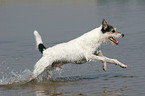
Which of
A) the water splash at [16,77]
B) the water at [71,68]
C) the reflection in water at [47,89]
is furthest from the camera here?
the water splash at [16,77]

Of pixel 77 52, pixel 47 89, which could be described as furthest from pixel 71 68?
pixel 47 89

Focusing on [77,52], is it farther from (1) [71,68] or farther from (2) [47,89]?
(1) [71,68]

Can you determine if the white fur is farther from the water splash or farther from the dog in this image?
the water splash

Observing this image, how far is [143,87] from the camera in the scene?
8.18 m

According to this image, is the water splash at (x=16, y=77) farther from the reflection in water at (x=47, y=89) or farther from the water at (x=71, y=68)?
the reflection in water at (x=47, y=89)

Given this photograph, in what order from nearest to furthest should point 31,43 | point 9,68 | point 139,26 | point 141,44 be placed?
1. point 9,68
2. point 141,44
3. point 31,43
4. point 139,26

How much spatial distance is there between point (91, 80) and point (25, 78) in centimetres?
186

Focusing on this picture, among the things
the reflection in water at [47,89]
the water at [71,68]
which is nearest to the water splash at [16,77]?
the water at [71,68]

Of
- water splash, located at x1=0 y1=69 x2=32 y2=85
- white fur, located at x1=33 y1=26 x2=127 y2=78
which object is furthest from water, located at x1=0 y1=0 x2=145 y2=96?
white fur, located at x1=33 y1=26 x2=127 y2=78

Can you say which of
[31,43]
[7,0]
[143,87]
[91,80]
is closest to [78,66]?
[91,80]

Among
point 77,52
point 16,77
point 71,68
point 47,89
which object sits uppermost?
point 77,52

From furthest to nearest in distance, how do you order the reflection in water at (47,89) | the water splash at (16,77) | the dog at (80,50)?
the water splash at (16,77), the dog at (80,50), the reflection in water at (47,89)

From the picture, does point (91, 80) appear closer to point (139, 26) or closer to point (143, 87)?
point (143, 87)

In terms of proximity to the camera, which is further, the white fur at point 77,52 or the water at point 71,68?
the white fur at point 77,52
